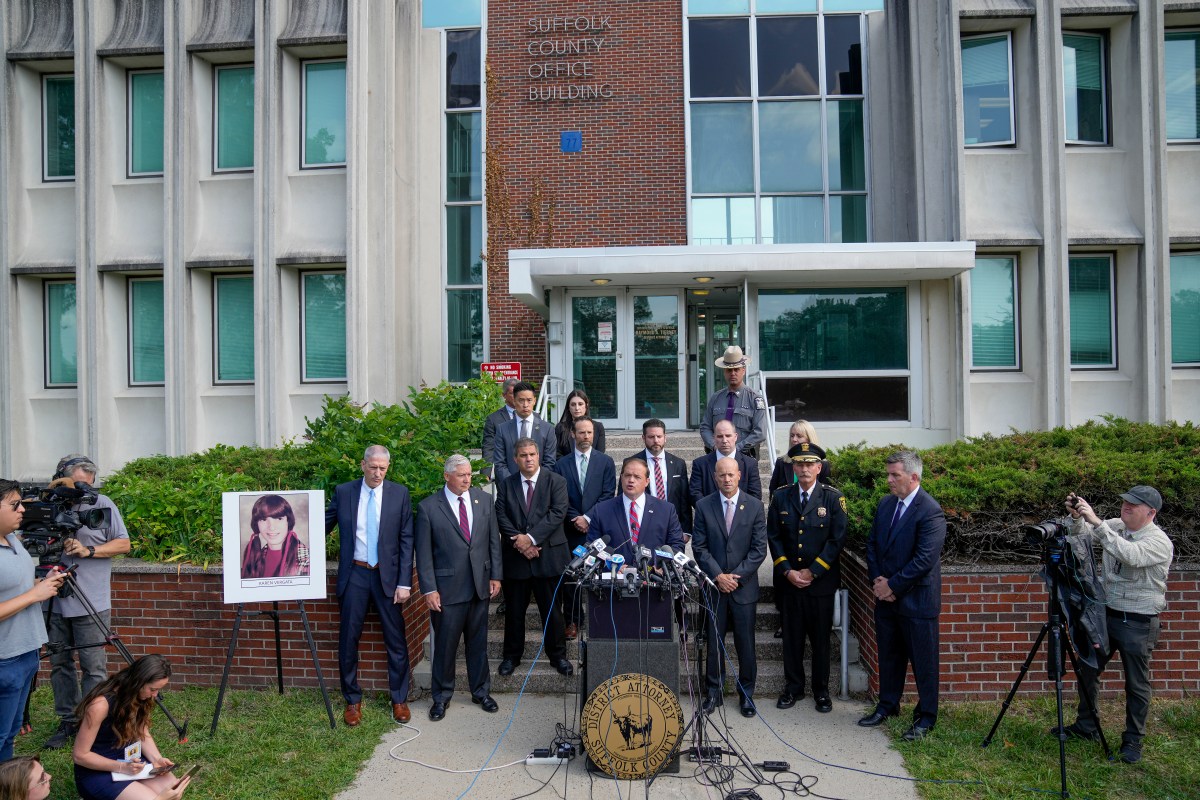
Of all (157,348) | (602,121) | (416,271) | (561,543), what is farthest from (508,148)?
(561,543)

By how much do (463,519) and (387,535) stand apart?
1.90ft

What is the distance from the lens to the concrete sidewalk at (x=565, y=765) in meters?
5.15

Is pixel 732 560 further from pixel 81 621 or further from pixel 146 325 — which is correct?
pixel 146 325

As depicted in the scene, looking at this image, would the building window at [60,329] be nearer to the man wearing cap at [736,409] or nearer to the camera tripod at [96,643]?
the camera tripod at [96,643]

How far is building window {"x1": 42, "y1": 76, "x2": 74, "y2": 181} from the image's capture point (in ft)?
47.7

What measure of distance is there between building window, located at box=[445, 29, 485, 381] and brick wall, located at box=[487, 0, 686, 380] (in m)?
0.47

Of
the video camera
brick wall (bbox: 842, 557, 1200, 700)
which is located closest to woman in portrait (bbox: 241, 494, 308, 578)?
the video camera

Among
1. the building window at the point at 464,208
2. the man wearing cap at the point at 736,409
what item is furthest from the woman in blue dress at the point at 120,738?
the building window at the point at 464,208

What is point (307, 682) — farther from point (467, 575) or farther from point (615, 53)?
point (615, 53)

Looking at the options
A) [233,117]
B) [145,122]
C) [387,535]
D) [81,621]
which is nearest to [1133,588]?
[387,535]

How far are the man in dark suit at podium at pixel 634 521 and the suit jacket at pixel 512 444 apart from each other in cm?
140

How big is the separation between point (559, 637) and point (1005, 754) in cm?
333

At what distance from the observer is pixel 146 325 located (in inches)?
565

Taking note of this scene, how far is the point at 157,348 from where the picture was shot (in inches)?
564
